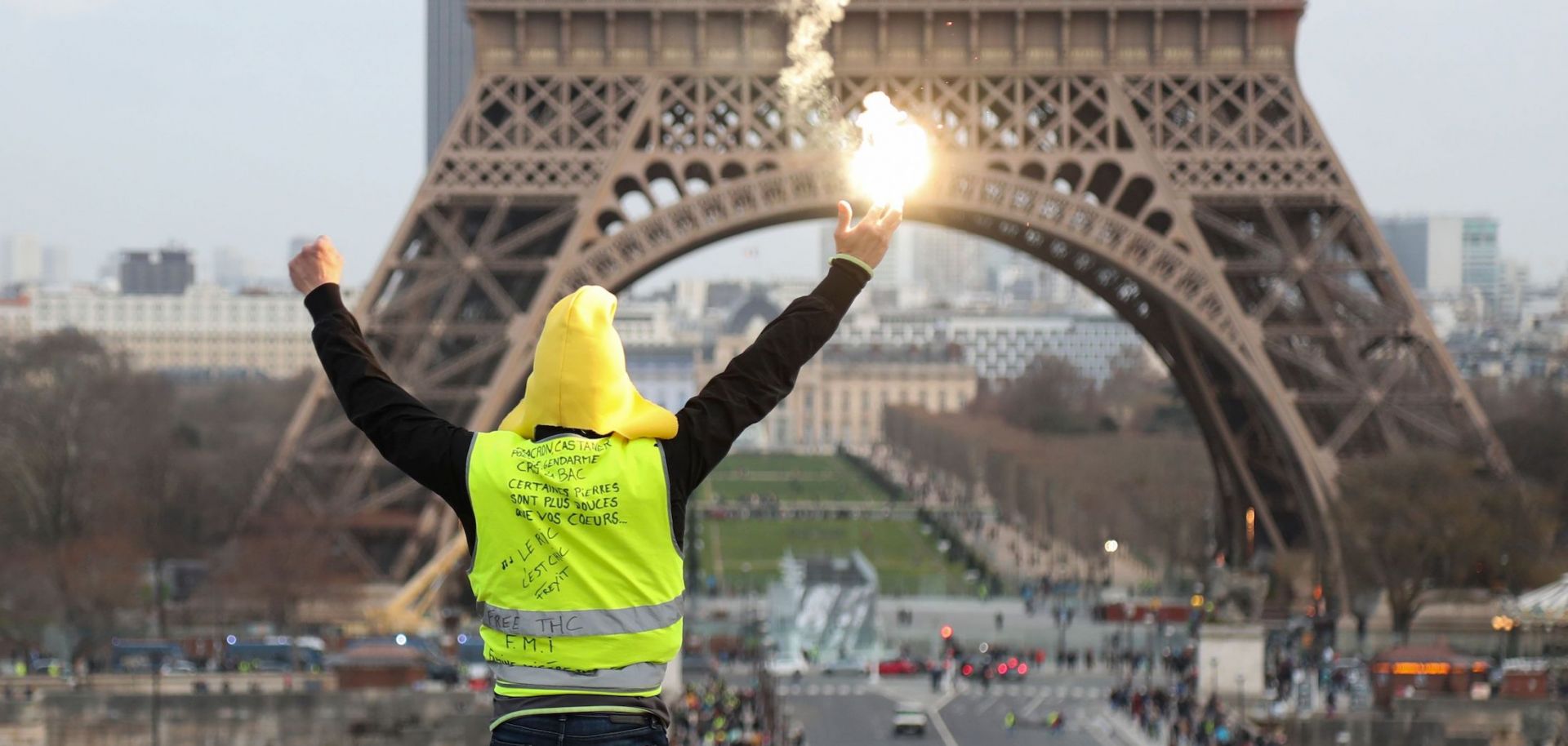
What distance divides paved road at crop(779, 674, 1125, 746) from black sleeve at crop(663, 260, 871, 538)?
107ft

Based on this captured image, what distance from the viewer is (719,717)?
112ft

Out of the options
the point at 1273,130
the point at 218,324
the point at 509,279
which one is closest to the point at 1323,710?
the point at 1273,130

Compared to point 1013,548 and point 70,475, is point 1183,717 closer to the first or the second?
point 70,475

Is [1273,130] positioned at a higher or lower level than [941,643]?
higher

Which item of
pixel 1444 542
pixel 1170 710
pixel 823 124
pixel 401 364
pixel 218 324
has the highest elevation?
pixel 218 324

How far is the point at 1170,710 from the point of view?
3988 centimetres

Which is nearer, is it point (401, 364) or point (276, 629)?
point (401, 364)

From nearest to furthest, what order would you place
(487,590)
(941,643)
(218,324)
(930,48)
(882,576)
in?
1. (487,590)
2. (930,48)
3. (941,643)
4. (882,576)
5. (218,324)

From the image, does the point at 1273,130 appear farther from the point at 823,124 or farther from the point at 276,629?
the point at 276,629

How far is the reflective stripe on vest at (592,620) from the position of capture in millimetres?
4836

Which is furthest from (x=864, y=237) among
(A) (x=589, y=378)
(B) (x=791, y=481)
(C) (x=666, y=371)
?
(C) (x=666, y=371)

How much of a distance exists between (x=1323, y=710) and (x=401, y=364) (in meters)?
14.7

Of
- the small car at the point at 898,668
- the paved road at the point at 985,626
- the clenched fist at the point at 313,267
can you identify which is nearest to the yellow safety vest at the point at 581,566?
the clenched fist at the point at 313,267

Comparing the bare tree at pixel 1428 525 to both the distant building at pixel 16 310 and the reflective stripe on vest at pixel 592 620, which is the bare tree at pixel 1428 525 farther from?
the distant building at pixel 16 310
